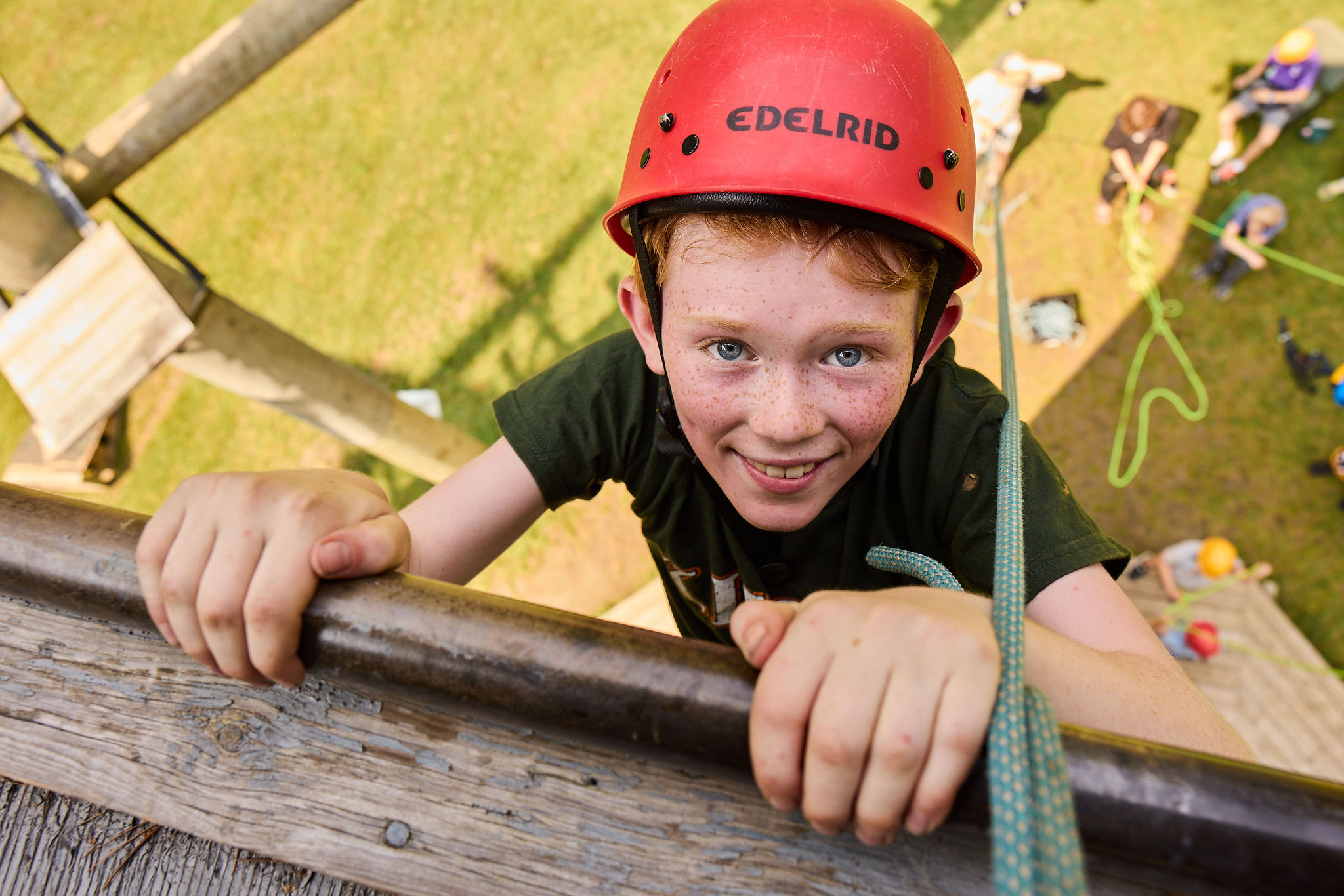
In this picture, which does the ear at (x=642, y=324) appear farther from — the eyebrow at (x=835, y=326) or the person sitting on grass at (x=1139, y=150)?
the person sitting on grass at (x=1139, y=150)

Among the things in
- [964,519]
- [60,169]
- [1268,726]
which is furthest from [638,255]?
[1268,726]

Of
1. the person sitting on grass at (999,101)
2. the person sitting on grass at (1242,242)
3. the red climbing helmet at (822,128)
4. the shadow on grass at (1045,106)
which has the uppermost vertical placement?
the shadow on grass at (1045,106)

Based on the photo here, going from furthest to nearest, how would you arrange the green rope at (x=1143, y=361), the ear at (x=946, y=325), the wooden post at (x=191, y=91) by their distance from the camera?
the green rope at (x=1143, y=361) < the wooden post at (x=191, y=91) < the ear at (x=946, y=325)

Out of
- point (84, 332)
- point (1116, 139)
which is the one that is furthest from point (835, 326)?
point (1116, 139)

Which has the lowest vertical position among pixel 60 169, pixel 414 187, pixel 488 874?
pixel 488 874

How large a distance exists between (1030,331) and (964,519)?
Answer: 526cm

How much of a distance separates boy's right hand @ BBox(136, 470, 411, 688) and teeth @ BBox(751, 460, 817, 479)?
2.65ft

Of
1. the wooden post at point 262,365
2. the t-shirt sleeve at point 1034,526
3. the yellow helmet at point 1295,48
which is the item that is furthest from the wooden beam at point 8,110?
the yellow helmet at point 1295,48

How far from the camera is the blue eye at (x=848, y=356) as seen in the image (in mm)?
1340

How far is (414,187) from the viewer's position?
24.3ft

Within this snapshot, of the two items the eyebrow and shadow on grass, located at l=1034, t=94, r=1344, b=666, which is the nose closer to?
the eyebrow

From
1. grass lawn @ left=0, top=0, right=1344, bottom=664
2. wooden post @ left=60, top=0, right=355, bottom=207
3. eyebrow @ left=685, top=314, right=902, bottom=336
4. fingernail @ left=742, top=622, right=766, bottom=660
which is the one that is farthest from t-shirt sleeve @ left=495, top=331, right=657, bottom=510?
grass lawn @ left=0, top=0, right=1344, bottom=664

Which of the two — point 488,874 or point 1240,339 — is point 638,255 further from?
point 1240,339

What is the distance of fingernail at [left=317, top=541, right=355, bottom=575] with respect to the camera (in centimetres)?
90
